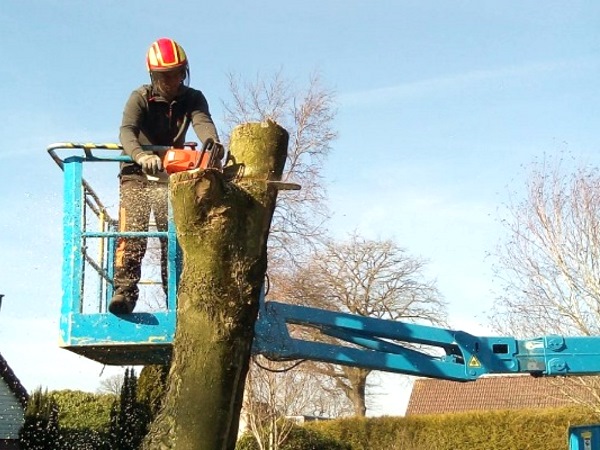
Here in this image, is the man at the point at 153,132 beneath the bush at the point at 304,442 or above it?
above

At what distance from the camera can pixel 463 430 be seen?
2106 cm

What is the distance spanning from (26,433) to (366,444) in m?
10.5

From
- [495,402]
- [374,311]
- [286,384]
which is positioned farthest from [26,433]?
[495,402]

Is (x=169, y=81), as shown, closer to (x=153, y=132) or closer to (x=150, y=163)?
(x=153, y=132)

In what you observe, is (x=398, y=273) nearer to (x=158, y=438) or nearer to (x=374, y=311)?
(x=374, y=311)

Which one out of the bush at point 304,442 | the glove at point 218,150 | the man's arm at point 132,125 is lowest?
the bush at point 304,442

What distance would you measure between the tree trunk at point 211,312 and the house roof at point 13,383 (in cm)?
1535

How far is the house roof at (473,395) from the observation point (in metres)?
28.1

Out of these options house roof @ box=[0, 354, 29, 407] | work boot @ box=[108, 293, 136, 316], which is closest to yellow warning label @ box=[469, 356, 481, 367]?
work boot @ box=[108, 293, 136, 316]

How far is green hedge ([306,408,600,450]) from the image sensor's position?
19.9m

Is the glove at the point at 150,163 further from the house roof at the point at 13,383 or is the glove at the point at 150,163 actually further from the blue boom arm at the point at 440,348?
the house roof at the point at 13,383

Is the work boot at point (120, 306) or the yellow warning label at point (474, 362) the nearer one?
the work boot at point (120, 306)

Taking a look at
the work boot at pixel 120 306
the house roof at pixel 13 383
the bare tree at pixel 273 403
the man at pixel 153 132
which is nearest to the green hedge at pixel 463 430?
the bare tree at pixel 273 403

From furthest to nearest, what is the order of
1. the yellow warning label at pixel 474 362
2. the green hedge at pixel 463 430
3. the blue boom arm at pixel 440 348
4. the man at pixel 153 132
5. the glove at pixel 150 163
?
the green hedge at pixel 463 430
the yellow warning label at pixel 474 362
the blue boom arm at pixel 440 348
the man at pixel 153 132
the glove at pixel 150 163
